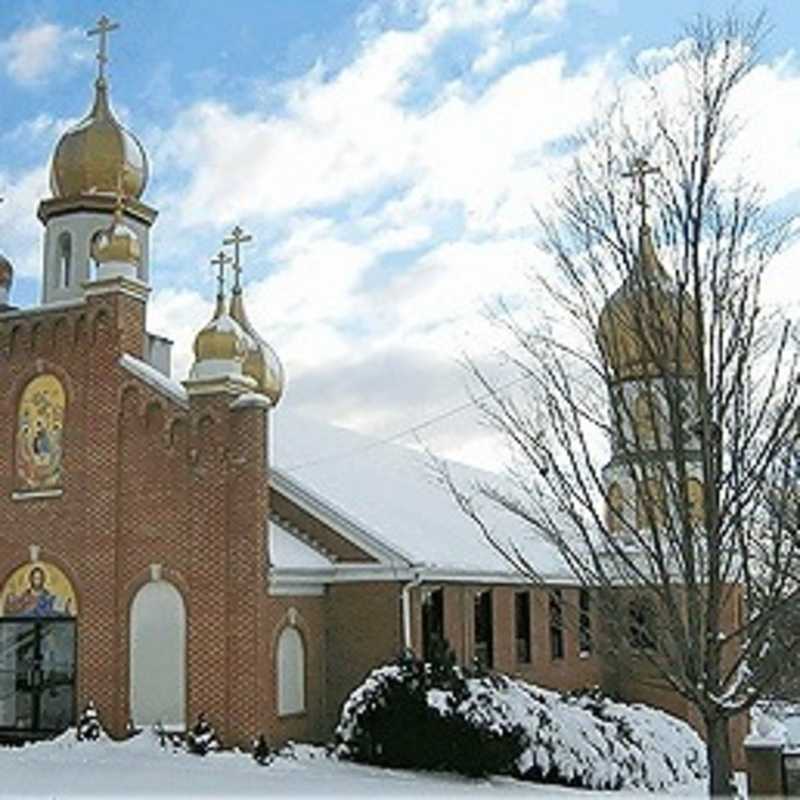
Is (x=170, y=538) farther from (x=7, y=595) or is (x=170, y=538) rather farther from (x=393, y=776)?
(x=393, y=776)

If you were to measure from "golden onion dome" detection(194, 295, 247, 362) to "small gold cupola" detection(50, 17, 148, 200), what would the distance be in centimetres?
597

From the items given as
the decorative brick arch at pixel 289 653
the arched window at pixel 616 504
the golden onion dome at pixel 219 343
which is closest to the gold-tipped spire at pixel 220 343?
the golden onion dome at pixel 219 343

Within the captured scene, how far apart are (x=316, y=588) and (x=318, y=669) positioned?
1430 millimetres

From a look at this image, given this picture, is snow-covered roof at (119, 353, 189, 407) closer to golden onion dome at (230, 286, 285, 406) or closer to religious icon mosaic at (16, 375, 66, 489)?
religious icon mosaic at (16, 375, 66, 489)

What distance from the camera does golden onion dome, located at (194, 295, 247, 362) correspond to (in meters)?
20.9

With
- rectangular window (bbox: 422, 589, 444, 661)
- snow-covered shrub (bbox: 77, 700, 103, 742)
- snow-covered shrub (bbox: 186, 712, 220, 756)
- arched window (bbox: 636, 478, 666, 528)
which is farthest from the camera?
rectangular window (bbox: 422, 589, 444, 661)

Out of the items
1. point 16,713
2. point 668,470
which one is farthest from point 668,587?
point 16,713

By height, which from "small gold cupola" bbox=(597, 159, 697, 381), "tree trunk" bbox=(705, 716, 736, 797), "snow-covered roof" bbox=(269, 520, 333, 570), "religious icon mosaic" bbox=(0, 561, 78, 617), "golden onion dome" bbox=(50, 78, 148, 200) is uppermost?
"golden onion dome" bbox=(50, 78, 148, 200)

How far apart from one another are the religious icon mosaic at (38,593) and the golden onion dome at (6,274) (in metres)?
5.44

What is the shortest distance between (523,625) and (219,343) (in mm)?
11616

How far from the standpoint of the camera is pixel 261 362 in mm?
28375

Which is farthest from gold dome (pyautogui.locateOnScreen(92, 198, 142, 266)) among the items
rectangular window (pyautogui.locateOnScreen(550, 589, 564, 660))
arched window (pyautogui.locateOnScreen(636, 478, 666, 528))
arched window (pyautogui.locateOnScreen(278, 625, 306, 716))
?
rectangular window (pyautogui.locateOnScreen(550, 589, 564, 660))

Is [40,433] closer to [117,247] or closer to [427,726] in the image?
[117,247]

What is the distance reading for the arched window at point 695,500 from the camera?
35.4 feet
